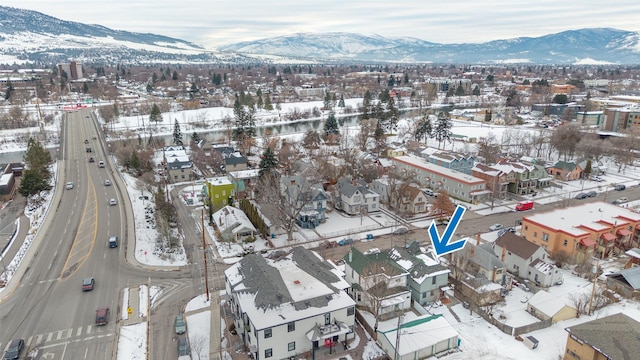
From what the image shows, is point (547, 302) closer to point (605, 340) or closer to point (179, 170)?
point (605, 340)

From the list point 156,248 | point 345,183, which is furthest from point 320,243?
point 156,248

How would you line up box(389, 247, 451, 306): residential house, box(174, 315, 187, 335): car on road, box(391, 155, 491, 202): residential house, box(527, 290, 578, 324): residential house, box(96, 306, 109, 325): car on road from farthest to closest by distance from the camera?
box(391, 155, 491, 202): residential house
box(389, 247, 451, 306): residential house
box(527, 290, 578, 324): residential house
box(96, 306, 109, 325): car on road
box(174, 315, 187, 335): car on road

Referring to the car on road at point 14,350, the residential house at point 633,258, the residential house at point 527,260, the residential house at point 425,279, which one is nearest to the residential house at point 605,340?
the residential house at point 527,260

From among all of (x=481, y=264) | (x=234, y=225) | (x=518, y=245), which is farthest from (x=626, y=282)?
(x=234, y=225)

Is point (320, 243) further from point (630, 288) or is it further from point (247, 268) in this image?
point (630, 288)

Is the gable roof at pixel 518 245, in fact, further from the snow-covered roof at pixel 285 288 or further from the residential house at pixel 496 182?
the residential house at pixel 496 182

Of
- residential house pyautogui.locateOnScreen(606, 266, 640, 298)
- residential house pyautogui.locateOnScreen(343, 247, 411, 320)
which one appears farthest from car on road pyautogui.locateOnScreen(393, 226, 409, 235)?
residential house pyautogui.locateOnScreen(606, 266, 640, 298)

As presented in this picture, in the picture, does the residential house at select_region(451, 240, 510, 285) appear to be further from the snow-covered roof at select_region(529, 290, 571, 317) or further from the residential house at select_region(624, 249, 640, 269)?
the residential house at select_region(624, 249, 640, 269)
